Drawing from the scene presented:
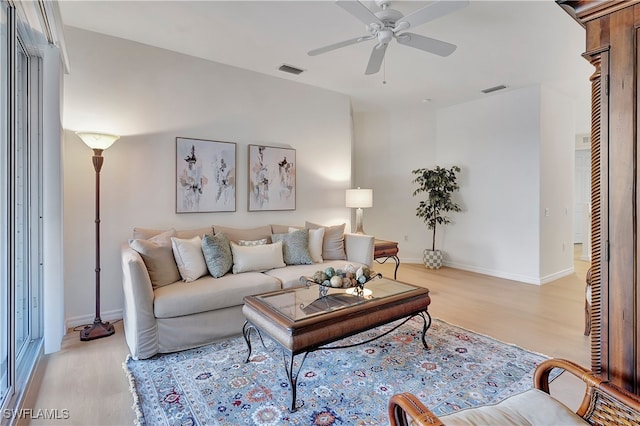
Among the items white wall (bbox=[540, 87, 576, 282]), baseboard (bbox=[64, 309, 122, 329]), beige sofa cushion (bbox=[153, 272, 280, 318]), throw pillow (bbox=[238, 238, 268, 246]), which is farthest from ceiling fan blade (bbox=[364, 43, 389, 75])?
baseboard (bbox=[64, 309, 122, 329])

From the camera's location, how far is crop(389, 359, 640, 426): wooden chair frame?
3.44 ft

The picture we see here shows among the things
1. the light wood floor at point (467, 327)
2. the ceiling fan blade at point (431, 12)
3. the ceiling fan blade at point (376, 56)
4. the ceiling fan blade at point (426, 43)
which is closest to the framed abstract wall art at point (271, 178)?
the ceiling fan blade at point (376, 56)

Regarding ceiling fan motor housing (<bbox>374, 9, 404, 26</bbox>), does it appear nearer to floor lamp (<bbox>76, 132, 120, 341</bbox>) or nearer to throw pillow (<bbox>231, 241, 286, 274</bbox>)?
throw pillow (<bbox>231, 241, 286, 274</bbox>)

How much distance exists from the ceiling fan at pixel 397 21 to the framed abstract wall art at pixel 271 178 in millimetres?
1767

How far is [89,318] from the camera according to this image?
10.6 feet

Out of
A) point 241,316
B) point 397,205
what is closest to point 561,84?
point 397,205

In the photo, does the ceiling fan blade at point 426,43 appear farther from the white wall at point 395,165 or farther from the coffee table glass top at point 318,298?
the white wall at point 395,165

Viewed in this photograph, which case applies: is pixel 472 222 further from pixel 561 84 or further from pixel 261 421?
pixel 261 421

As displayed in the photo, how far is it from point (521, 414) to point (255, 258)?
2557mm

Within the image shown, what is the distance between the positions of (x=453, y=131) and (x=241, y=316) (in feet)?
15.6

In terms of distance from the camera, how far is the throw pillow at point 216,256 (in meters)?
3.12

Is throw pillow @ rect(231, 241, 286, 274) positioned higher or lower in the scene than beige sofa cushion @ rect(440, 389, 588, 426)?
higher

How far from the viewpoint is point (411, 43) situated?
2678 mm

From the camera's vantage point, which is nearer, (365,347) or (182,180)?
(365,347)
